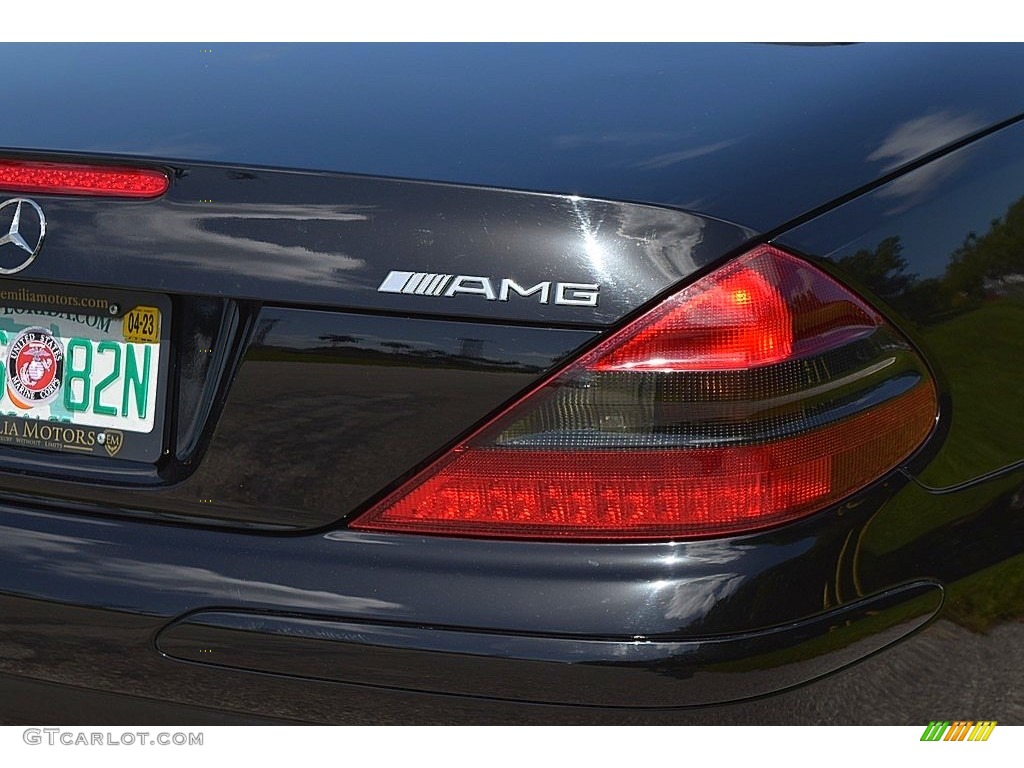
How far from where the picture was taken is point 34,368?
189cm

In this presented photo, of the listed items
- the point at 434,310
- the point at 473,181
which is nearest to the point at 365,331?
the point at 434,310

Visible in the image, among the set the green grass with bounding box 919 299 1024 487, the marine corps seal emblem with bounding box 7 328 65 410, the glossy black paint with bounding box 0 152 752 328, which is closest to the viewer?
the glossy black paint with bounding box 0 152 752 328

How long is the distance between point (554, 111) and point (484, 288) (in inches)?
15.4

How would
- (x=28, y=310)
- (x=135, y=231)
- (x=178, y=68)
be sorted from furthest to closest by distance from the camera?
(x=178, y=68)
(x=28, y=310)
(x=135, y=231)

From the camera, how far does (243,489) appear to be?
5.74 feet

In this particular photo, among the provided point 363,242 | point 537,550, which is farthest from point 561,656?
point 363,242

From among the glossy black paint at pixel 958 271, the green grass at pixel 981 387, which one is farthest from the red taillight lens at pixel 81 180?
the green grass at pixel 981 387

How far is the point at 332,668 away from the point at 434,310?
51 centimetres

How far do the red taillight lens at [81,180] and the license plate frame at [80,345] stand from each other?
143 mm

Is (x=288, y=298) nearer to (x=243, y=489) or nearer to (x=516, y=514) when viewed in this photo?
(x=243, y=489)

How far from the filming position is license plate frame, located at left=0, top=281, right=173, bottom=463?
1.78m
